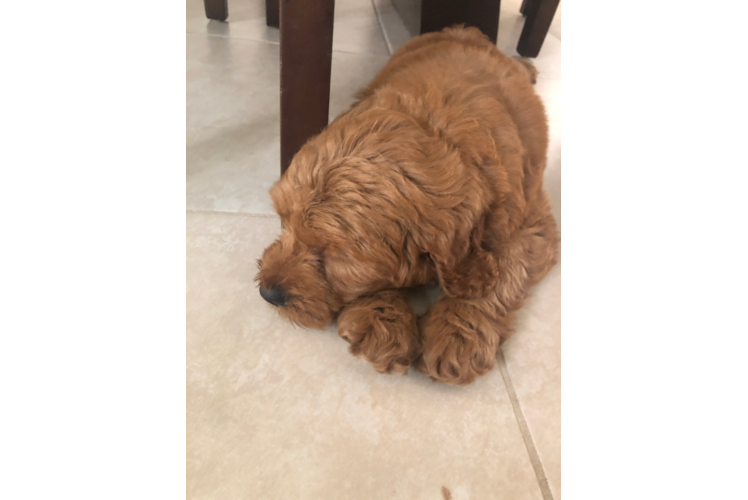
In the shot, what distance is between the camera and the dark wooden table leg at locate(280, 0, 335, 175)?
1.51 metres

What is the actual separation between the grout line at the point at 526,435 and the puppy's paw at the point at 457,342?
0.29ft

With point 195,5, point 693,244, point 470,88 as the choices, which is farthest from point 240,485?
point 195,5

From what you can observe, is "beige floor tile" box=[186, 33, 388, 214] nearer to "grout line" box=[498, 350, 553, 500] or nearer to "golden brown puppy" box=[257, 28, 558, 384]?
"golden brown puppy" box=[257, 28, 558, 384]

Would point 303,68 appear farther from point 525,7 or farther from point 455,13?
point 525,7

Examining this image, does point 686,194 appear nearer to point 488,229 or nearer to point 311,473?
point 488,229

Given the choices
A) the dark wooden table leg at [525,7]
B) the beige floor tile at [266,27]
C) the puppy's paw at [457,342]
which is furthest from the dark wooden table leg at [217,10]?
the puppy's paw at [457,342]

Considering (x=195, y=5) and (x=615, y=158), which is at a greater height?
(x=195, y=5)

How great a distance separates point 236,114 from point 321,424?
172 cm

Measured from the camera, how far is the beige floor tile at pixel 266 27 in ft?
9.84

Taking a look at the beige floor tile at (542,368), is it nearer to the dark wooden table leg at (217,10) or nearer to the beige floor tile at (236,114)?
the beige floor tile at (236,114)

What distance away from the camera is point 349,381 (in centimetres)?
142

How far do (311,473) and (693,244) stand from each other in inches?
58.7

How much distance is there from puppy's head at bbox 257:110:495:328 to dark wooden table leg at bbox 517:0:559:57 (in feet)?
7.14

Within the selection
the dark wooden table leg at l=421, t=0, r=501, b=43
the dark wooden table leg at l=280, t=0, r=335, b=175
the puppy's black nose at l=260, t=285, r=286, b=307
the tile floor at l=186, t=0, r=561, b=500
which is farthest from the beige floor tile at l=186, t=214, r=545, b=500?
the dark wooden table leg at l=421, t=0, r=501, b=43
